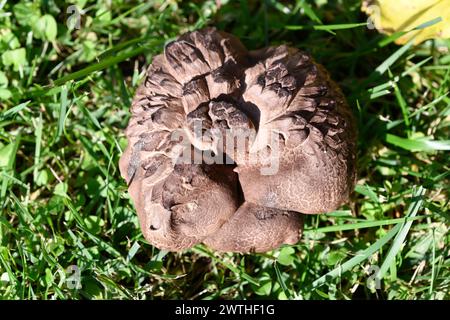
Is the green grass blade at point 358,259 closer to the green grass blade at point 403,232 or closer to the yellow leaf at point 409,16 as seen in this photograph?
the green grass blade at point 403,232

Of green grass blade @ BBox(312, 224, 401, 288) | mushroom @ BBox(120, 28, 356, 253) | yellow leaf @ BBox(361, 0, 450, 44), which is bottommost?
green grass blade @ BBox(312, 224, 401, 288)

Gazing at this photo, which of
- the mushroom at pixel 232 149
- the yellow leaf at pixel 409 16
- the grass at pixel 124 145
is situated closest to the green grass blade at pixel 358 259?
the grass at pixel 124 145

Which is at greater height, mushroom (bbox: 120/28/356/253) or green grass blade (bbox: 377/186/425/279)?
mushroom (bbox: 120/28/356/253)

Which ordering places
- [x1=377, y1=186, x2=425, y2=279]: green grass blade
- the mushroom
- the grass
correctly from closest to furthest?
the mushroom, [x1=377, y1=186, x2=425, y2=279]: green grass blade, the grass

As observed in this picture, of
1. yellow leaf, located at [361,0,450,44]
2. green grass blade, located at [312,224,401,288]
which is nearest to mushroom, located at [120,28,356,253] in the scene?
green grass blade, located at [312,224,401,288]

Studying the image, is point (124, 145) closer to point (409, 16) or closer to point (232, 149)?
point (232, 149)

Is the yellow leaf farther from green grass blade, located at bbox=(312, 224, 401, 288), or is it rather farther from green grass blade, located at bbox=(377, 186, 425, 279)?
green grass blade, located at bbox=(312, 224, 401, 288)
